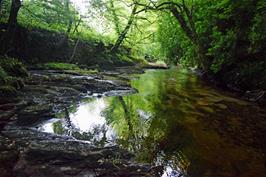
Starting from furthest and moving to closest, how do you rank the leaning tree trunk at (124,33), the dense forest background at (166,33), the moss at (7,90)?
the leaning tree trunk at (124,33)
the dense forest background at (166,33)
the moss at (7,90)

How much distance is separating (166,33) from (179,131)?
1546 centimetres

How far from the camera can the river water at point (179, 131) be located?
17.6ft

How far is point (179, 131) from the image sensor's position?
24.0 feet

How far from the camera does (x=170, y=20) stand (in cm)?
2081

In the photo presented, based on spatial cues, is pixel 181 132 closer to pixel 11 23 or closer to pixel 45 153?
pixel 45 153

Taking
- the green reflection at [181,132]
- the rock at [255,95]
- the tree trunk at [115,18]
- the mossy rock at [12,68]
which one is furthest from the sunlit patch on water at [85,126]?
the tree trunk at [115,18]

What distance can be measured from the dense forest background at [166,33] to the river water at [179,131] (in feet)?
10.8

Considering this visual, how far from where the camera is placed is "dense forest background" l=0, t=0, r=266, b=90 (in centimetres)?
1276

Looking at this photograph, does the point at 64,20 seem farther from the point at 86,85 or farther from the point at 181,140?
the point at 181,140

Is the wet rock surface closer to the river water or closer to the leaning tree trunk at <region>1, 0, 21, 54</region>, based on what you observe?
the river water

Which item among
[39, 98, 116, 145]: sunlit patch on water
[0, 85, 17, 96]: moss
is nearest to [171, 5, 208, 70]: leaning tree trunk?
[39, 98, 116, 145]: sunlit patch on water

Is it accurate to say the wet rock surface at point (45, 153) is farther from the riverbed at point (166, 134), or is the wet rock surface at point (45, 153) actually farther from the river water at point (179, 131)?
the river water at point (179, 131)

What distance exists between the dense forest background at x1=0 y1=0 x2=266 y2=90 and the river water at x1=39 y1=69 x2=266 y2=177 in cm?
329

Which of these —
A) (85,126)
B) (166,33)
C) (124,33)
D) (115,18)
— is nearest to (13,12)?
(85,126)
